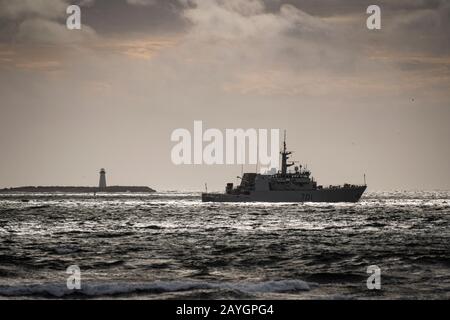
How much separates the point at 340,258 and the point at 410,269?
16.5ft

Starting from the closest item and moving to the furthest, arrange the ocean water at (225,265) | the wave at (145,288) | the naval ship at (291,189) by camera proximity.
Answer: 1. the wave at (145,288)
2. the ocean water at (225,265)
3. the naval ship at (291,189)

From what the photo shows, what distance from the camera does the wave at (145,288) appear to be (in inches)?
808

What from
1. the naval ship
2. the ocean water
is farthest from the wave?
the naval ship

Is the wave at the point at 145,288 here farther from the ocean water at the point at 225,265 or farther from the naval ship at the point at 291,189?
the naval ship at the point at 291,189

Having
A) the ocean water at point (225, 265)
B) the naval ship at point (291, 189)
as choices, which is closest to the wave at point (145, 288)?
the ocean water at point (225, 265)

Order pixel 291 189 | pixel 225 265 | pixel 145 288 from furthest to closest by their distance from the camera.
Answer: pixel 291 189 → pixel 225 265 → pixel 145 288

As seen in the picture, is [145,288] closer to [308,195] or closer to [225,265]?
[225,265]

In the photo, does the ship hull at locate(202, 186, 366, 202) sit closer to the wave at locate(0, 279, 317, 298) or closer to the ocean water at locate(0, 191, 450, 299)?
the ocean water at locate(0, 191, 450, 299)

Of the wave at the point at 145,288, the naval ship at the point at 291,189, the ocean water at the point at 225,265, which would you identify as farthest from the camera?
the naval ship at the point at 291,189

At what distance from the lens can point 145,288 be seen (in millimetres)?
21328

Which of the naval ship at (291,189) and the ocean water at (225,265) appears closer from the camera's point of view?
the ocean water at (225,265)

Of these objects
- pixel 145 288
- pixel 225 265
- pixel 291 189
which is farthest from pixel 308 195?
pixel 145 288

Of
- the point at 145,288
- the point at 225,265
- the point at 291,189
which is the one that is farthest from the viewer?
the point at 291,189

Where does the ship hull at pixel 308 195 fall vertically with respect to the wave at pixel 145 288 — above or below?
above
